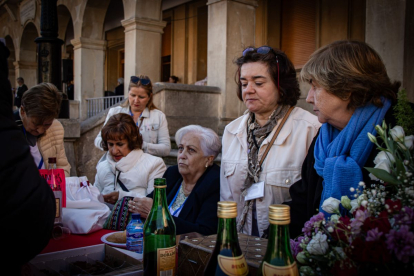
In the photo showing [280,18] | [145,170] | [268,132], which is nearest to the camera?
[268,132]

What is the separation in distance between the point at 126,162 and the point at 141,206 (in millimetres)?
1150

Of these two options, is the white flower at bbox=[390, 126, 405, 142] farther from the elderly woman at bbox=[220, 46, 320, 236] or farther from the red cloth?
the red cloth

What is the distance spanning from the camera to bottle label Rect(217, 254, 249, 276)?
3.79ft

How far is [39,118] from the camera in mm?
3326

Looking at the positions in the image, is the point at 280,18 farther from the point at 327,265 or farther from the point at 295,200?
the point at 327,265

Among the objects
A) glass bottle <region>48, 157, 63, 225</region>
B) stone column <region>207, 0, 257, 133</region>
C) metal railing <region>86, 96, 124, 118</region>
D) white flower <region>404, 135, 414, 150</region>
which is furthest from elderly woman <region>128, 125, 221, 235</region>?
metal railing <region>86, 96, 124, 118</region>

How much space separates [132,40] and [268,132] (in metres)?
8.75

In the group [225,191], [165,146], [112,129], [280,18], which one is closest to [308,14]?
[280,18]

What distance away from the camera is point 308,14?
10766 mm

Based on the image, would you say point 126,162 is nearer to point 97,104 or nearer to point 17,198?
point 17,198

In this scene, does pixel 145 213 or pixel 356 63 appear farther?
pixel 145 213

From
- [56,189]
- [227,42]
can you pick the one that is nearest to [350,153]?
[56,189]

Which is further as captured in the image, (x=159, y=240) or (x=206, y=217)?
(x=206, y=217)

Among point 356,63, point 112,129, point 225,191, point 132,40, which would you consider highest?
point 132,40
